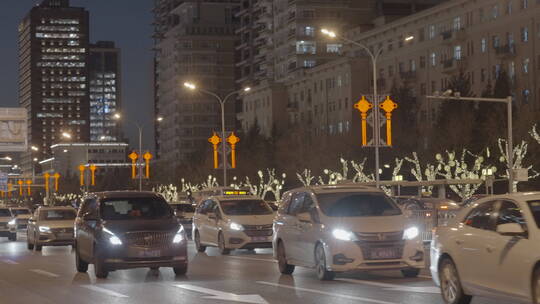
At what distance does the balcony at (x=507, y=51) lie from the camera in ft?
287

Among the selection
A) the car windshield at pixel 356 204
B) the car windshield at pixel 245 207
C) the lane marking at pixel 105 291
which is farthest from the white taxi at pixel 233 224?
the lane marking at pixel 105 291

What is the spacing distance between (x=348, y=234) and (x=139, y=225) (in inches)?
191

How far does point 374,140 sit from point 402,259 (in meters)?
22.9

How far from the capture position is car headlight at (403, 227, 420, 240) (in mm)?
20438

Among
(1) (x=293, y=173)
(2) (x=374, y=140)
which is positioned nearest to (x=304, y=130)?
(1) (x=293, y=173)

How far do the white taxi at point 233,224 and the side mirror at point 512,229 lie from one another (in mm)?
18129

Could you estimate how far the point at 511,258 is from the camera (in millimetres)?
13375

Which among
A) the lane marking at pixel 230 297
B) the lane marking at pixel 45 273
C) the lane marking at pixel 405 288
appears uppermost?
the lane marking at pixel 405 288

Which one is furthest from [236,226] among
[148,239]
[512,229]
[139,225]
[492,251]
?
[512,229]

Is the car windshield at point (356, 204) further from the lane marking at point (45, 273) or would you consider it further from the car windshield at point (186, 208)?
the car windshield at point (186, 208)

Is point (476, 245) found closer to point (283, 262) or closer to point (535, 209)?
point (535, 209)

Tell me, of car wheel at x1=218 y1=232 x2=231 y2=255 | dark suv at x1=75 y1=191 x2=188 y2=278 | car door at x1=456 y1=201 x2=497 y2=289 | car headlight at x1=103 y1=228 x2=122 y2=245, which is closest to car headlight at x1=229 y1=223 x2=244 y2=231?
car wheel at x1=218 y1=232 x2=231 y2=255

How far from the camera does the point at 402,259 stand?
66.4ft

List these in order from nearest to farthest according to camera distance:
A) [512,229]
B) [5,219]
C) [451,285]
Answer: [512,229], [451,285], [5,219]
